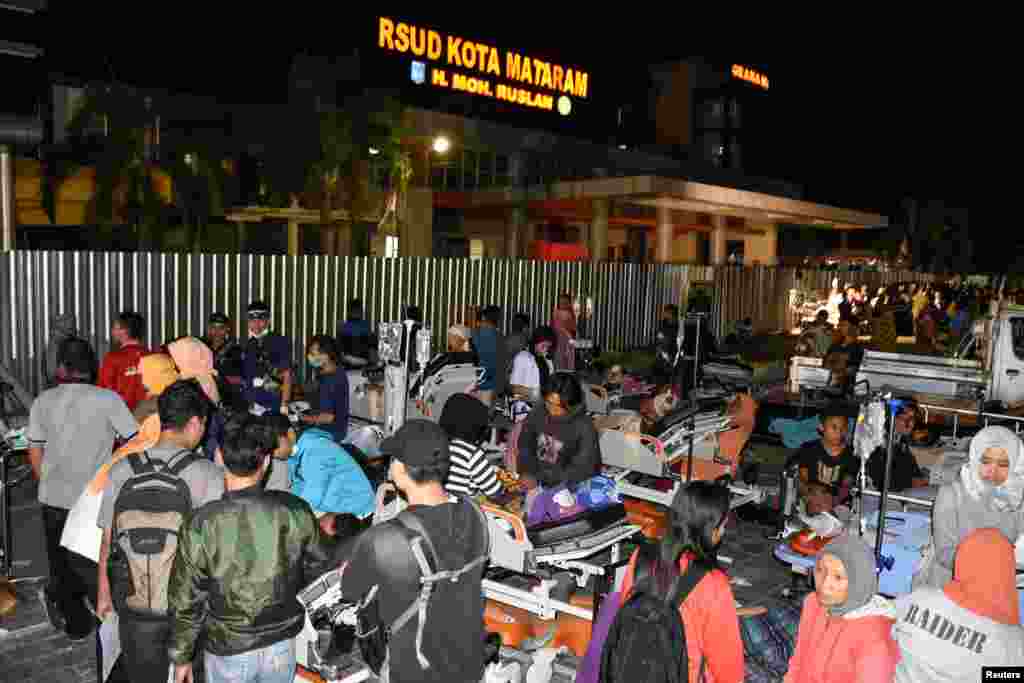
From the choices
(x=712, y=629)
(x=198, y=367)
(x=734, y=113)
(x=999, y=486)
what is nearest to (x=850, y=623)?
(x=712, y=629)

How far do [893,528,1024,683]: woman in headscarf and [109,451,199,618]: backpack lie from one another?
311 centimetres

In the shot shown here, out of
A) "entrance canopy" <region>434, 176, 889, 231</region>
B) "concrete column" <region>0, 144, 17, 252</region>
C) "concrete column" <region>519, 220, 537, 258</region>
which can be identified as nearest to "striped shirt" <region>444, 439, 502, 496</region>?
"concrete column" <region>0, 144, 17, 252</region>

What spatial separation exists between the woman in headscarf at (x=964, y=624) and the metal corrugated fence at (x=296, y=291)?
35.0 feet

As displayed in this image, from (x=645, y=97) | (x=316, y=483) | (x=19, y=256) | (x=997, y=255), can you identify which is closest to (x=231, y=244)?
(x=19, y=256)

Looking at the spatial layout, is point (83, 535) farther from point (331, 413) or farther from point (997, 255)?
point (997, 255)

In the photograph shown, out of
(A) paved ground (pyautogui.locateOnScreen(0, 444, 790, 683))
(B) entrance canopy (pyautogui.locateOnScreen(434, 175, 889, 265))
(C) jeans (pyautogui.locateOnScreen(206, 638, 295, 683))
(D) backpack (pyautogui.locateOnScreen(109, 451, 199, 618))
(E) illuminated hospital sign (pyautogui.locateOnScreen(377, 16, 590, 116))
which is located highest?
(E) illuminated hospital sign (pyautogui.locateOnScreen(377, 16, 590, 116))

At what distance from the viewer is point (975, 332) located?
12.7 meters

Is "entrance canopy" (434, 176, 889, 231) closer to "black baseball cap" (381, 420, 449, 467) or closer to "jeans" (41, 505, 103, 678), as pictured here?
"jeans" (41, 505, 103, 678)

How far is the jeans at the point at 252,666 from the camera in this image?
11.5ft

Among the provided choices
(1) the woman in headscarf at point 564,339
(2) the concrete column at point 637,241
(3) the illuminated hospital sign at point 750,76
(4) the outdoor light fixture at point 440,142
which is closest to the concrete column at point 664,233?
(4) the outdoor light fixture at point 440,142

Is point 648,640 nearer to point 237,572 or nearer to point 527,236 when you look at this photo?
point 237,572

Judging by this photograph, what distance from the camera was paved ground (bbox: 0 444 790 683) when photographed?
18.0 ft

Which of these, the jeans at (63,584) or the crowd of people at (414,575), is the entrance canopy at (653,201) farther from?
the crowd of people at (414,575)

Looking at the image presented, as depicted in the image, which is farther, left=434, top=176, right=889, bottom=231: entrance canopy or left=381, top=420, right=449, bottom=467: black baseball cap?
left=434, top=176, right=889, bottom=231: entrance canopy
